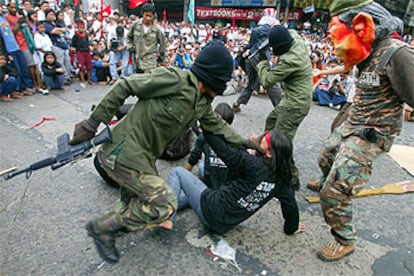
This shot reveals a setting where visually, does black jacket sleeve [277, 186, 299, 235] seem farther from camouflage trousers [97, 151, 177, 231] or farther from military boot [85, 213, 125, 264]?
military boot [85, 213, 125, 264]

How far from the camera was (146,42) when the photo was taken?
5793mm

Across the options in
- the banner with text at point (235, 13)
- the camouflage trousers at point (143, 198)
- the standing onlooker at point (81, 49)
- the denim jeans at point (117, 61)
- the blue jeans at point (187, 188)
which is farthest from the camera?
the banner with text at point (235, 13)

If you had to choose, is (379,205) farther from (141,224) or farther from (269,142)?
(141,224)

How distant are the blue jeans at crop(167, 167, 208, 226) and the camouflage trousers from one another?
457 millimetres

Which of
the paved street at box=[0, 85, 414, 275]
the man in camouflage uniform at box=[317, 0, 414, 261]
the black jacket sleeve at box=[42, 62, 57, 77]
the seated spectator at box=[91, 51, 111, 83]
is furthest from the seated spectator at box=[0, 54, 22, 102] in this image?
the man in camouflage uniform at box=[317, 0, 414, 261]

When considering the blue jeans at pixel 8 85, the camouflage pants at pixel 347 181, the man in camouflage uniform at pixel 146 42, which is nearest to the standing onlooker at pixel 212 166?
the camouflage pants at pixel 347 181

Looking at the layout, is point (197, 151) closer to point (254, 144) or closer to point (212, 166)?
point (212, 166)

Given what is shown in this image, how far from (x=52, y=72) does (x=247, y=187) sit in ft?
18.9

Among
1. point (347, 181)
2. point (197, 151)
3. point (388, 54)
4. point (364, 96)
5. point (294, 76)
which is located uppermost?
point (388, 54)

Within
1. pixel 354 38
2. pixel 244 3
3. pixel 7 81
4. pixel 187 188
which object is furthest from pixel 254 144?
pixel 244 3

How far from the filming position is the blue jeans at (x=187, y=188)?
252 cm

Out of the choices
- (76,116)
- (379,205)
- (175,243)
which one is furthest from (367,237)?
(76,116)

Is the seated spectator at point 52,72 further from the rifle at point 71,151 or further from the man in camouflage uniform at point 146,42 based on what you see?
the rifle at point 71,151

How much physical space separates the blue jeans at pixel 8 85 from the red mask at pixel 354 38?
566 cm
